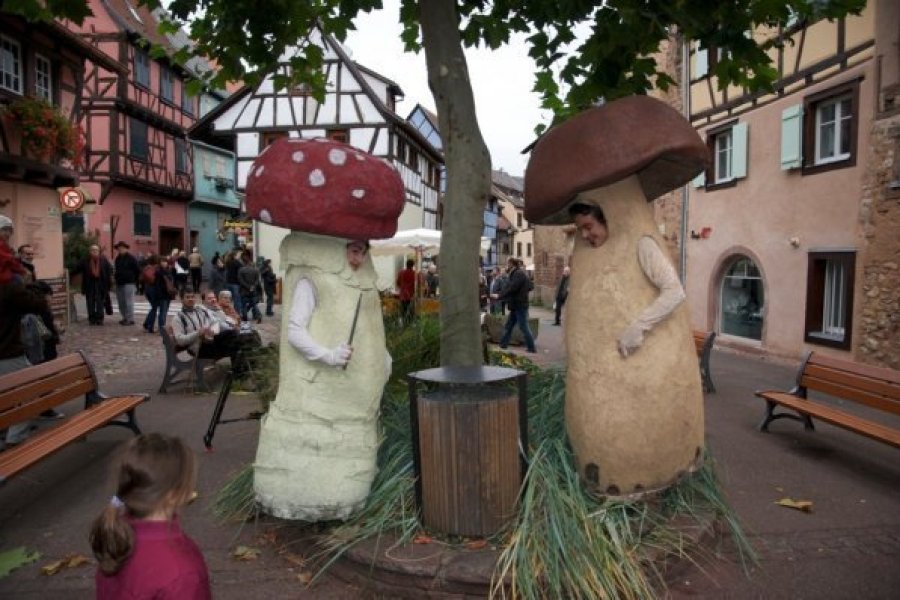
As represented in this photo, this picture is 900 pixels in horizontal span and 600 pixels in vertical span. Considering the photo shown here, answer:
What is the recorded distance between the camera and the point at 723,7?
4.20 metres

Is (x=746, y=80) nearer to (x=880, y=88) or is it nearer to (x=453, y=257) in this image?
(x=453, y=257)

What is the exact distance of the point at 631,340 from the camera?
3.30 meters

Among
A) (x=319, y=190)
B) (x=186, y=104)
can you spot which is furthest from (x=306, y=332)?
(x=186, y=104)

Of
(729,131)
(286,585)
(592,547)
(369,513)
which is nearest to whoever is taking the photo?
(592,547)

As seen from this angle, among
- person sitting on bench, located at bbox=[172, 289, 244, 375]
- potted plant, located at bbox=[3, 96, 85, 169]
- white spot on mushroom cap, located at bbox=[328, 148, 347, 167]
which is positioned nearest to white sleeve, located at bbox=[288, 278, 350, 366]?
white spot on mushroom cap, located at bbox=[328, 148, 347, 167]

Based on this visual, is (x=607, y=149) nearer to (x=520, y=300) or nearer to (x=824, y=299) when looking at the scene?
(x=520, y=300)

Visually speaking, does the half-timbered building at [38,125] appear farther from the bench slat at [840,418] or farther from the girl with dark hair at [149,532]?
the bench slat at [840,418]

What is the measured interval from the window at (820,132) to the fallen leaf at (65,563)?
1054 cm

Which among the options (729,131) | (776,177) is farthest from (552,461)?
(729,131)

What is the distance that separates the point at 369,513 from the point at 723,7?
364 cm

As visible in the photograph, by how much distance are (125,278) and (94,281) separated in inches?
28.9

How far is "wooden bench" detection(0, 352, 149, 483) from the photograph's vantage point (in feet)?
13.8

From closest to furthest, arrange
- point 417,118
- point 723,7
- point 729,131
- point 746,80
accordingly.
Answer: point 723,7 → point 746,80 → point 729,131 → point 417,118

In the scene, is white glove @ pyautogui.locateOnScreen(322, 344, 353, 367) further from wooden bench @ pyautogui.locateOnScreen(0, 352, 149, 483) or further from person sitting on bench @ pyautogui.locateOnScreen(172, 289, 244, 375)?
person sitting on bench @ pyautogui.locateOnScreen(172, 289, 244, 375)
